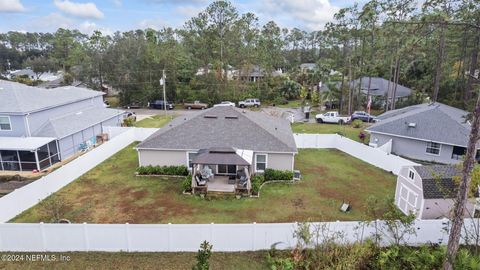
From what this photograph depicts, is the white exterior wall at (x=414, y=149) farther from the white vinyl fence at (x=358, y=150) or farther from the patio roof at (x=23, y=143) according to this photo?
the patio roof at (x=23, y=143)

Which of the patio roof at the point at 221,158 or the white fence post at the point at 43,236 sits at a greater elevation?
the patio roof at the point at 221,158

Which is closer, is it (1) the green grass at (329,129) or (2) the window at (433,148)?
(2) the window at (433,148)

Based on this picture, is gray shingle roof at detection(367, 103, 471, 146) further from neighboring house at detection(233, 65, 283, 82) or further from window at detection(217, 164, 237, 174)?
neighboring house at detection(233, 65, 283, 82)

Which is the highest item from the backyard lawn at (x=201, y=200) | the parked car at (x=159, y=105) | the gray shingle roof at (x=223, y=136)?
the gray shingle roof at (x=223, y=136)

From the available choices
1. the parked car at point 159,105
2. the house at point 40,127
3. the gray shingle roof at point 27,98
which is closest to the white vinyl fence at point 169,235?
the house at point 40,127

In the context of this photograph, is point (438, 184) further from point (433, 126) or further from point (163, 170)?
point (163, 170)

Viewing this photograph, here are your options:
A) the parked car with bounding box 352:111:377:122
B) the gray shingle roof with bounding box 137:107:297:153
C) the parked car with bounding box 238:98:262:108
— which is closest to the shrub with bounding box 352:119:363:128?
the parked car with bounding box 352:111:377:122

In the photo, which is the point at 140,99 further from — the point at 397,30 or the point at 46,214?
the point at 397,30

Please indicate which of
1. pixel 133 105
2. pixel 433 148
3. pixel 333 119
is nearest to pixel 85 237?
pixel 433 148
